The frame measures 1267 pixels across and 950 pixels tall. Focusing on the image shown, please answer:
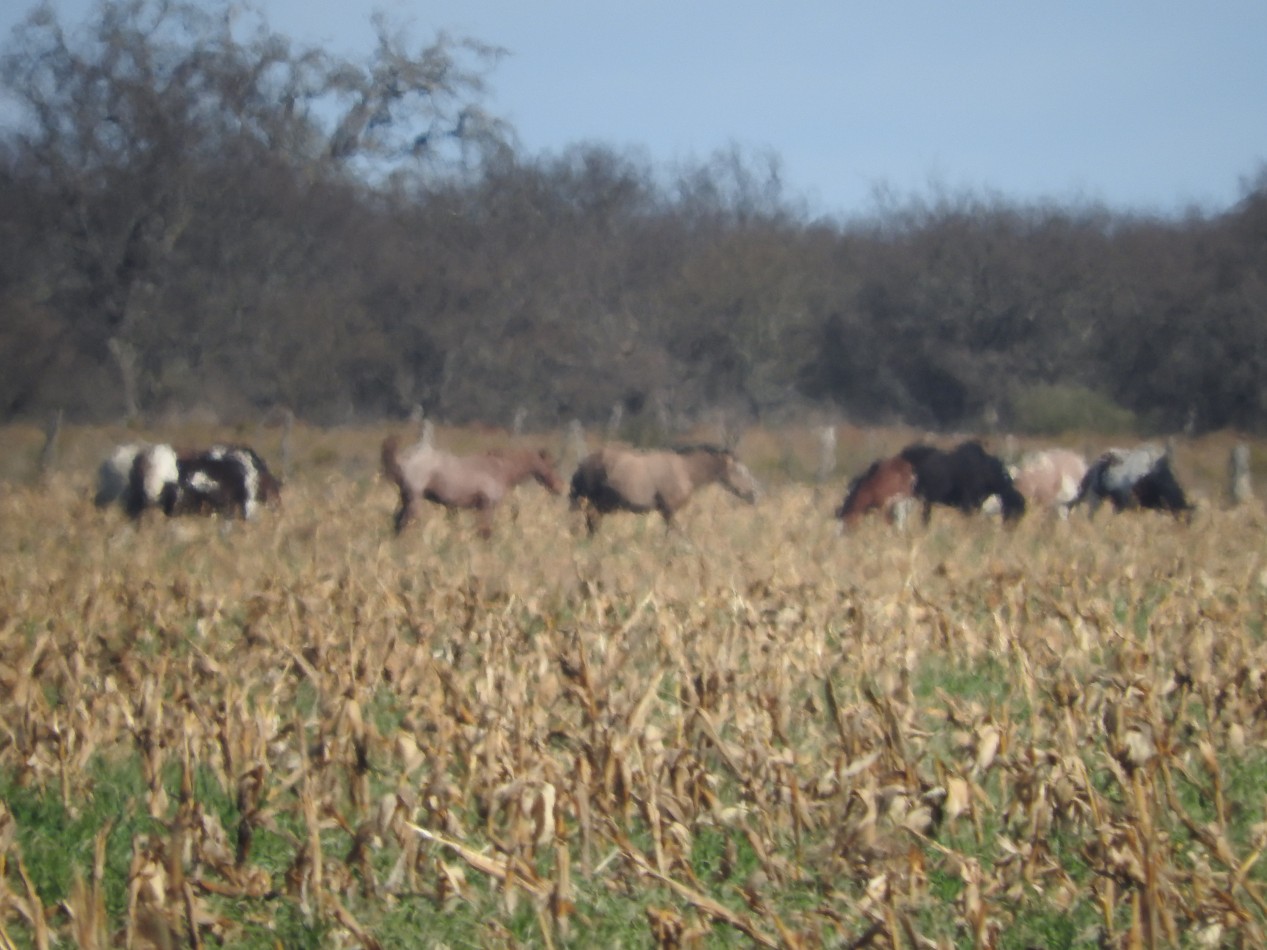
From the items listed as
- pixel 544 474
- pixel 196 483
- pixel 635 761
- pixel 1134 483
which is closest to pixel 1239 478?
pixel 1134 483

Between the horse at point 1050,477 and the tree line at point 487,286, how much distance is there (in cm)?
1174

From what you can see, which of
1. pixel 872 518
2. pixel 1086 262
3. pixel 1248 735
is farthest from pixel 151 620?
pixel 1086 262

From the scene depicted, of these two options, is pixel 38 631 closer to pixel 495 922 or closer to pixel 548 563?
pixel 548 563

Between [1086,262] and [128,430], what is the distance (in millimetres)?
28553

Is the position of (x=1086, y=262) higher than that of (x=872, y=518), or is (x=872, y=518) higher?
(x=1086, y=262)

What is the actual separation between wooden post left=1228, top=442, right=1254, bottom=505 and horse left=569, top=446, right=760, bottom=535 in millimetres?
9010

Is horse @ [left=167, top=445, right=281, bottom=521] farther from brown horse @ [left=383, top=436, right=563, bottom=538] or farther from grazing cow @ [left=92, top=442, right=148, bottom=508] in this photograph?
brown horse @ [left=383, top=436, right=563, bottom=538]

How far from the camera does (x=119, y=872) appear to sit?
5.48 metres

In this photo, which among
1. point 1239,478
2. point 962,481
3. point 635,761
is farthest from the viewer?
point 1239,478

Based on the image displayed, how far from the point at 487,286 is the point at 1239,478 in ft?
63.0

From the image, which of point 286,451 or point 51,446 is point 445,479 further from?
point 51,446

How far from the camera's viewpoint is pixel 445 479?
1562cm

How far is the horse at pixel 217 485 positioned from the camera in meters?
16.7

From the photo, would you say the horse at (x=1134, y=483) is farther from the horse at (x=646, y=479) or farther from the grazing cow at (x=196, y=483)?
the grazing cow at (x=196, y=483)
